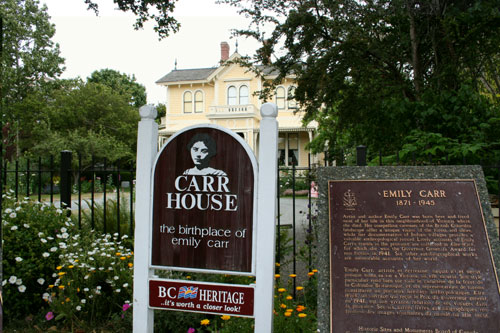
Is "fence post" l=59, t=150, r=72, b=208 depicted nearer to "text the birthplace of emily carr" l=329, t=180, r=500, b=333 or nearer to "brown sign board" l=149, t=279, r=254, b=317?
"brown sign board" l=149, t=279, r=254, b=317

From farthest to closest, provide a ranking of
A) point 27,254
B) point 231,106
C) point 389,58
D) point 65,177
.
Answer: point 231,106 < point 389,58 < point 65,177 < point 27,254

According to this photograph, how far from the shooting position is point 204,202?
2854 mm

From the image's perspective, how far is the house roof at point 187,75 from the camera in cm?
2717

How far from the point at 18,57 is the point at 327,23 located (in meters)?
26.1

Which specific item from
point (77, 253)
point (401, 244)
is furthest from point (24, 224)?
point (401, 244)

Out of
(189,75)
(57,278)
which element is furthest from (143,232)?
(189,75)

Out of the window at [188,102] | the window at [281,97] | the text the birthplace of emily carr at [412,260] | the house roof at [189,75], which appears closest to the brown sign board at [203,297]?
the text the birthplace of emily carr at [412,260]

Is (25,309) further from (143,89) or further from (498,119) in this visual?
(143,89)

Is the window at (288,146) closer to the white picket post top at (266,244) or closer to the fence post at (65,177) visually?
the fence post at (65,177)

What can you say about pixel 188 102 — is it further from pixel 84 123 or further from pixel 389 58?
pixel 389 58

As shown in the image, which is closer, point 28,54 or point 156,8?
point 156,8

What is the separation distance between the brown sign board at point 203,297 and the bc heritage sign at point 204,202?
A: 127 mm

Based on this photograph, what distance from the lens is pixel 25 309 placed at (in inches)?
159

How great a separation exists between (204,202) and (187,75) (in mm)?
26471
